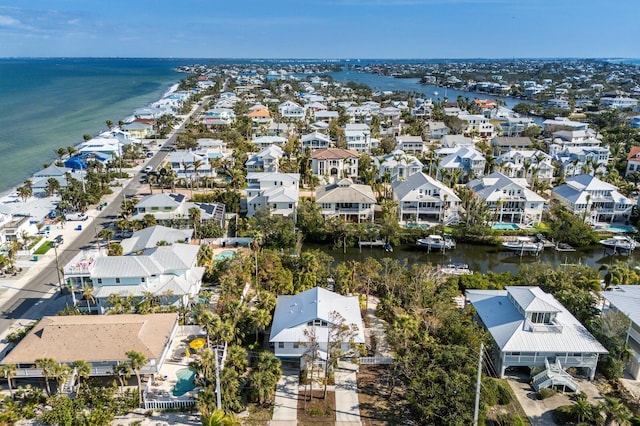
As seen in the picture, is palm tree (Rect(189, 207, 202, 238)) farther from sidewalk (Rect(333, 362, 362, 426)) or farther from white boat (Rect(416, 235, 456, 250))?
sidewalk (Rect(333, 362, 362, 426))

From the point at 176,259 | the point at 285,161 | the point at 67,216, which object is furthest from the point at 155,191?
the point at 176,259

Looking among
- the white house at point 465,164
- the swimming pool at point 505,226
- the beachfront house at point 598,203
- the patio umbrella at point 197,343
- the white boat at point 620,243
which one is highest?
the white house at point 465,164

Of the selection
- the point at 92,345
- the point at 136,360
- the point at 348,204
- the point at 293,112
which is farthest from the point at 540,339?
the point at 293,112

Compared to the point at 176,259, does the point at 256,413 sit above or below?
below

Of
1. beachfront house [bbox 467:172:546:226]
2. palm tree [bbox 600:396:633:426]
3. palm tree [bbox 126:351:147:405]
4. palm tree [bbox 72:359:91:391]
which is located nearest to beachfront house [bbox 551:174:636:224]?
beachfront house [bbox 467:172:546:226]

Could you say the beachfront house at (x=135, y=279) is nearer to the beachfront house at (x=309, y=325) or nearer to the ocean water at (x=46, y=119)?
the beachfront house at (x=309, y=325)

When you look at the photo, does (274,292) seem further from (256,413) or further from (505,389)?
(505,389)

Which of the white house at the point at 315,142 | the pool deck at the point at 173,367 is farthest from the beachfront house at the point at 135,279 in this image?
the white house at the point at 315,142
